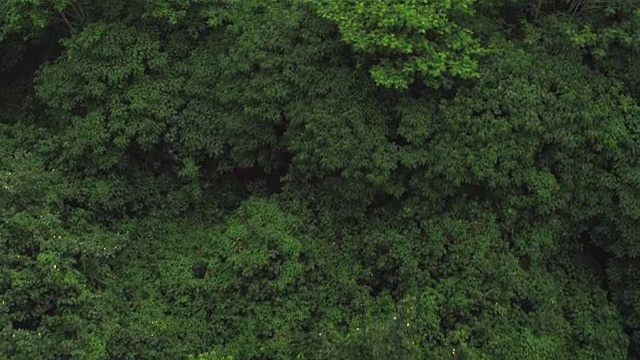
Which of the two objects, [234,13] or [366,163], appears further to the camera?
[234,13]

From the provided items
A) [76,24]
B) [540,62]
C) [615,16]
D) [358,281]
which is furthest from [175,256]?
[615,16]

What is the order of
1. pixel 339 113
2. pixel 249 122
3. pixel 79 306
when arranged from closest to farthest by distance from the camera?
1. pixel 79 306
2. pixel 339 113
3. pixel 249 122

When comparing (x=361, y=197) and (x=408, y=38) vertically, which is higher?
(x=408, y=38)

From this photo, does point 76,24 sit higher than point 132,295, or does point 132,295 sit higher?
point 76,24

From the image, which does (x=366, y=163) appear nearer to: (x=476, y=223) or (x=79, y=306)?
(x=476, y=223)

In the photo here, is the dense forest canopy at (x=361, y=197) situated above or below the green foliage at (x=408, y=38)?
below

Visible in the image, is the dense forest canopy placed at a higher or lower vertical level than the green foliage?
lower

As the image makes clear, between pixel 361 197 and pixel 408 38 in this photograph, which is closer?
pixel 408 38

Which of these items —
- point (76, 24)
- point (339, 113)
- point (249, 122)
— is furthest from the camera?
point (76, 24)
